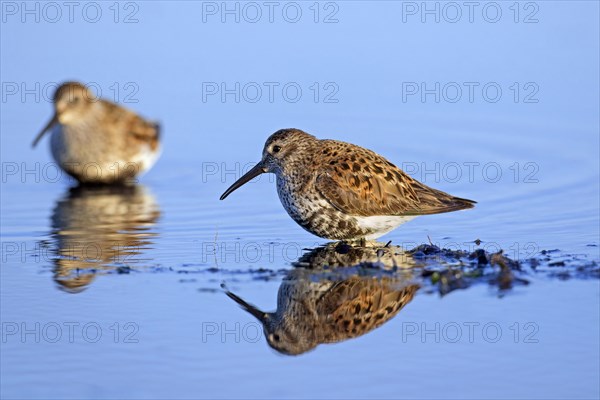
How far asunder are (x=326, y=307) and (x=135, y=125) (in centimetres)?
780

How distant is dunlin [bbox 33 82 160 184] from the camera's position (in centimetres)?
1542

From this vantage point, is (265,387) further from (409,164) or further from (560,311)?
(409,164)

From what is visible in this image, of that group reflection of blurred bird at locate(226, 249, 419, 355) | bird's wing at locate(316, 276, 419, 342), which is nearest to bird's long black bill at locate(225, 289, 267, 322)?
reflection of blurred bird at locate(226, 249, 419, 355)

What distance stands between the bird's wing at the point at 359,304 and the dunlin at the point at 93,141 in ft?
22.0

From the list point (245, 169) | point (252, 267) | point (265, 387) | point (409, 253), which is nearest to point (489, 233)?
point (409, 253)

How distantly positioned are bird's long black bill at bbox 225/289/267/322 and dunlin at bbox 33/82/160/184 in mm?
6572

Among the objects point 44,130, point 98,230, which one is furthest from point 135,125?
point 98,230

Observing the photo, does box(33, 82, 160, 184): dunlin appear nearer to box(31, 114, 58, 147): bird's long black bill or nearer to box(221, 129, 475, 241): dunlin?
box(31, 114, 58, 147): bird's long black bill

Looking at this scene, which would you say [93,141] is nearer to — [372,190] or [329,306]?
[372,190]

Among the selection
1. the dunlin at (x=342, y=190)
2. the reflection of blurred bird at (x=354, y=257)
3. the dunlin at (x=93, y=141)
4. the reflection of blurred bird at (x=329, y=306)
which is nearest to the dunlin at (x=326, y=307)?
the reflection of blurred bird at (x=329, y=306)

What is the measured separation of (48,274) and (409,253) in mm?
3295

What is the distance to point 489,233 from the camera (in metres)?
11.7

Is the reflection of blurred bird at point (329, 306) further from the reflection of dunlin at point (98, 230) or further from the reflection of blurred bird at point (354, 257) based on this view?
the reflection of dunlin at point (98, 230)

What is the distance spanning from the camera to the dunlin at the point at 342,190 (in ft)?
36.2
